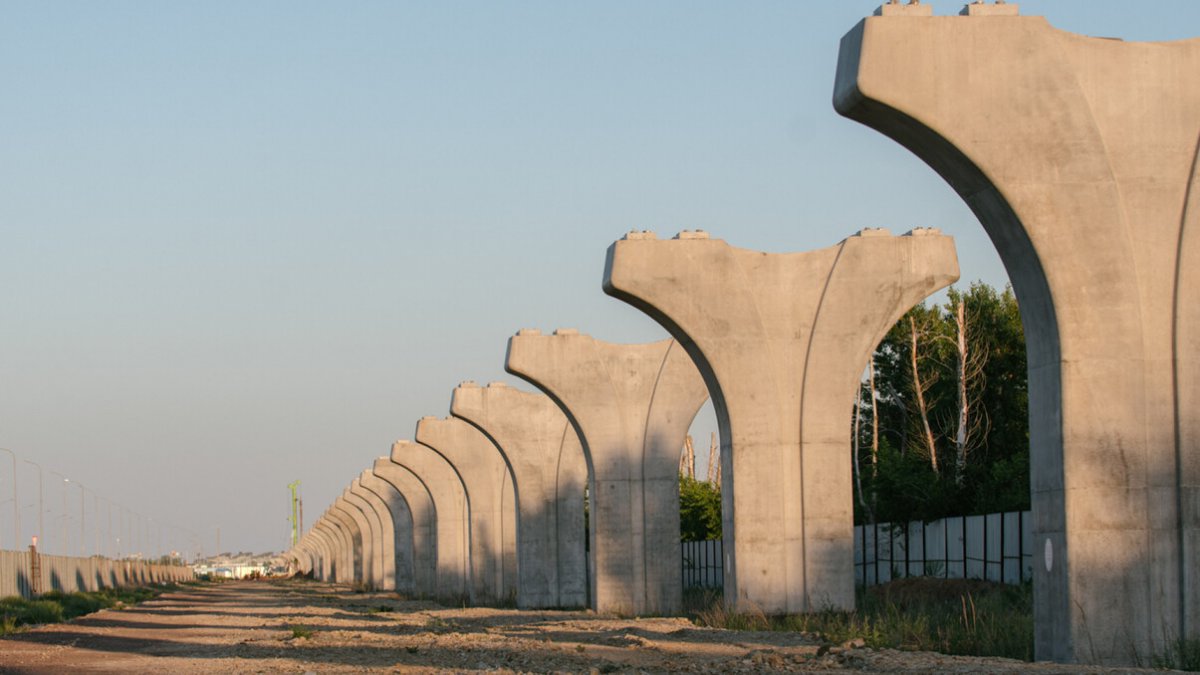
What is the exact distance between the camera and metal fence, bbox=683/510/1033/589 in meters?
30.9

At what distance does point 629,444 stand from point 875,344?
29.1 feet

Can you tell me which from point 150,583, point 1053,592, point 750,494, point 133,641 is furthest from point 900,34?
point 150,583

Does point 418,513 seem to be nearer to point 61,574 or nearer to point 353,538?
point 61,574

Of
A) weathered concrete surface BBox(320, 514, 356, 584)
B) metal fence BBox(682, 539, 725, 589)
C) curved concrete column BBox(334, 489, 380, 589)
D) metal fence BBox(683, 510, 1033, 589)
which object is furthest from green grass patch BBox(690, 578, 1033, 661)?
weathered concrete surface BBox(320, 514, 356, 584)

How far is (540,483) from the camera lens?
131 feet

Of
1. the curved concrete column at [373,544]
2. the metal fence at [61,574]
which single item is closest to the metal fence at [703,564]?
the metal fence at [61,574]

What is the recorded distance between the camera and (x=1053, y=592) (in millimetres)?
14484

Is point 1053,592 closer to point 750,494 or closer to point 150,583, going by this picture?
point 750,494

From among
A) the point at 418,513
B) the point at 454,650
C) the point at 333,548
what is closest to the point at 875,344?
the point at 454,650

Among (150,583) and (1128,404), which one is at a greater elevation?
(1128,404)

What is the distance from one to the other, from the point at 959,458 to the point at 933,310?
1025 cm

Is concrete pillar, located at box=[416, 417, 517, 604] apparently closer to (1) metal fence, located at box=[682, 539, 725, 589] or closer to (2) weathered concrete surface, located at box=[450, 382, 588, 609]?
(1) metal fence, located at box=[682, 539, 725, 589]

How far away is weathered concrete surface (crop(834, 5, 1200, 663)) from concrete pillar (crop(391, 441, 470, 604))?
40491 millimetres

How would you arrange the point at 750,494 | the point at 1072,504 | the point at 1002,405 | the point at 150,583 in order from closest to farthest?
the point at 1072,504 → the point at 750,494 → the point at 1002,405 → the point at 150,583
